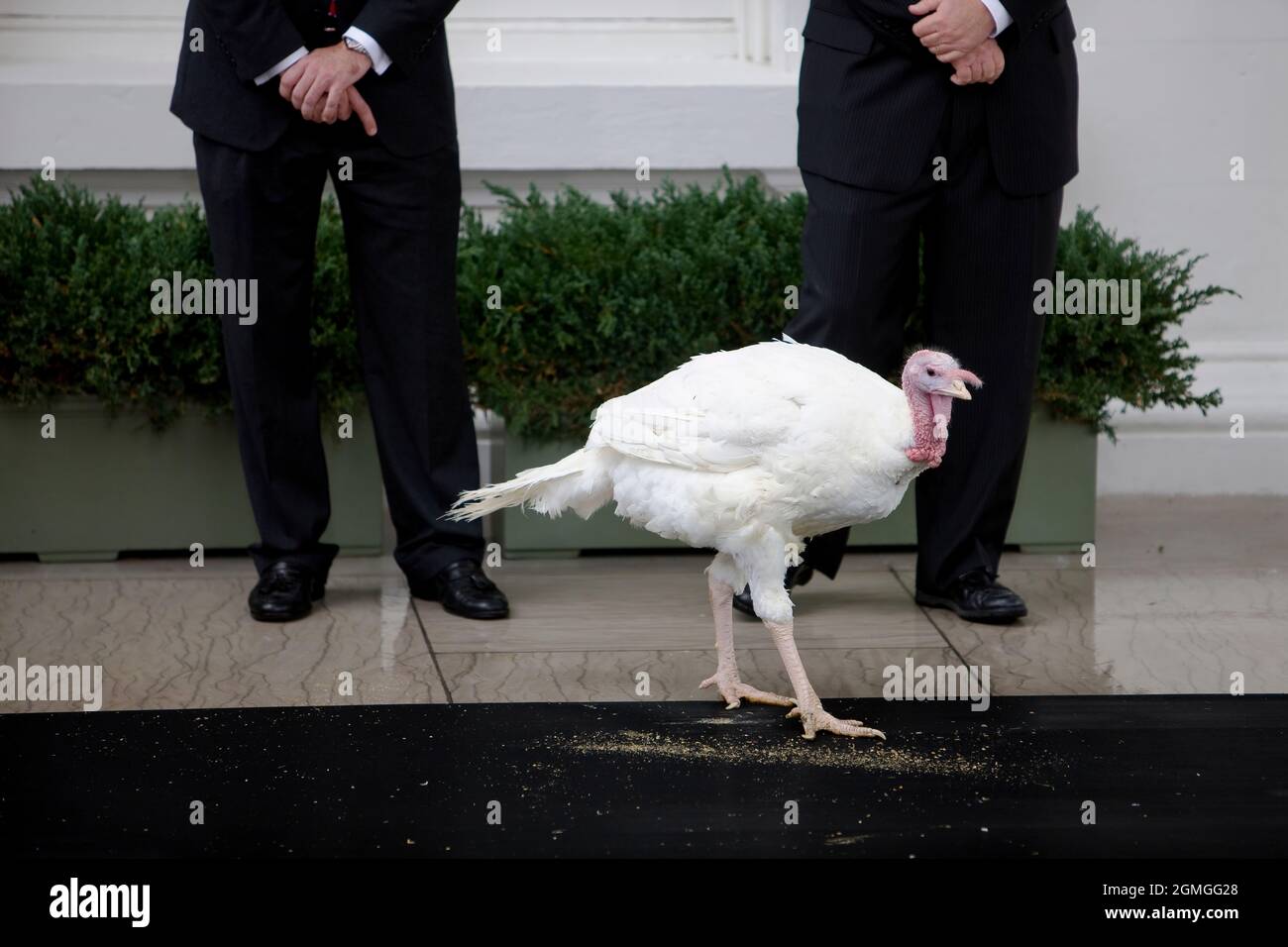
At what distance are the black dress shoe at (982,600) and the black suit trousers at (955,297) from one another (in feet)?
0.12

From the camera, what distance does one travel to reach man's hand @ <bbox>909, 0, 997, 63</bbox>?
13.4 ft

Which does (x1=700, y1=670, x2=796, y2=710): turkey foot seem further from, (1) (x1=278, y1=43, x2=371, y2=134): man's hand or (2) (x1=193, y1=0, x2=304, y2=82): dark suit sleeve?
(2) (x1=193, y1=0, x2=304, y2=82): dark suit sleeve

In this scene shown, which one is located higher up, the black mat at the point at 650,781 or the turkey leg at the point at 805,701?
the turkey leg at the point at 805,701

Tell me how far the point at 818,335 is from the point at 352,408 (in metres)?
1.63

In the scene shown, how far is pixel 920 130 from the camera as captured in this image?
4.26m

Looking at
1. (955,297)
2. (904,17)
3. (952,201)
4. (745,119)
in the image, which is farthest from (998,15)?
(745,119)

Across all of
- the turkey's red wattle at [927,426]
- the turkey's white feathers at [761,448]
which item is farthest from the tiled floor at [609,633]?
the turkey's red wattle at [927,426]

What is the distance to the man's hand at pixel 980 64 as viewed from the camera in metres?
4.16

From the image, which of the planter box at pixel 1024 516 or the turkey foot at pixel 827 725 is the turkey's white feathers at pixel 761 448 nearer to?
the turkey foot at pixel 827 725

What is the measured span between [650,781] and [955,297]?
1.85 meters

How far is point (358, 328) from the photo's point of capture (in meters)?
4.66
